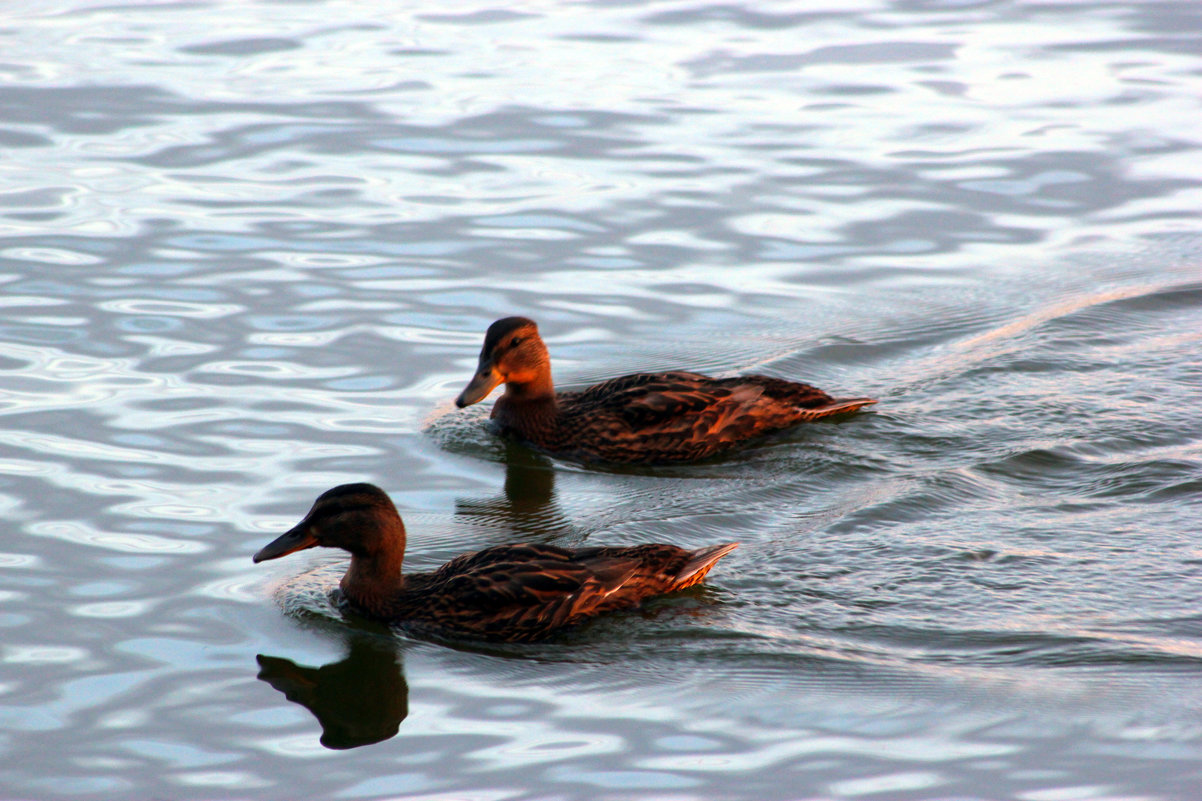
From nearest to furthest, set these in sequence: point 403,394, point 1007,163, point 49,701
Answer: point 49,701
point 403,394
point 1007,163

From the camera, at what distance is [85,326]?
12.0m

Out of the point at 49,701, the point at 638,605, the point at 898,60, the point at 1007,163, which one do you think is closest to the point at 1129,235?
the point at 1007,163

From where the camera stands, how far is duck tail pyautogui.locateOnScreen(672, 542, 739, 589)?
808cm

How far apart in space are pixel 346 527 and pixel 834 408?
3.77 m

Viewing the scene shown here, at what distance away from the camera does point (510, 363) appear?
35.3ft

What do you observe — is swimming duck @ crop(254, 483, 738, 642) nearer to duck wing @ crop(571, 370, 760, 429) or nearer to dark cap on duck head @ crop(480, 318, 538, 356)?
duck wing @ crop(571, 370, 760, 429)

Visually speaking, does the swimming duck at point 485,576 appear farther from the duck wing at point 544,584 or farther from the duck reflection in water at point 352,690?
the duck reflection in water at point 352,690

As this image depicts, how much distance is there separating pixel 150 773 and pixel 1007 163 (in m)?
11.3

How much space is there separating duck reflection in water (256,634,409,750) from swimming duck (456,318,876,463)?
2.99 m

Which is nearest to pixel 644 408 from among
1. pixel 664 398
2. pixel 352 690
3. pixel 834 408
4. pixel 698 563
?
pixel 664 398

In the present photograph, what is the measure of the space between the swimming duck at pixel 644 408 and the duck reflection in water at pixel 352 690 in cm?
299

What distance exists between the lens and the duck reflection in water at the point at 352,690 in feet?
23.5

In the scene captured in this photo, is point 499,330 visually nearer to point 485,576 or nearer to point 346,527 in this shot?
point 346,527

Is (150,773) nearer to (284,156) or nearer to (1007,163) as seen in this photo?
(284,156)
